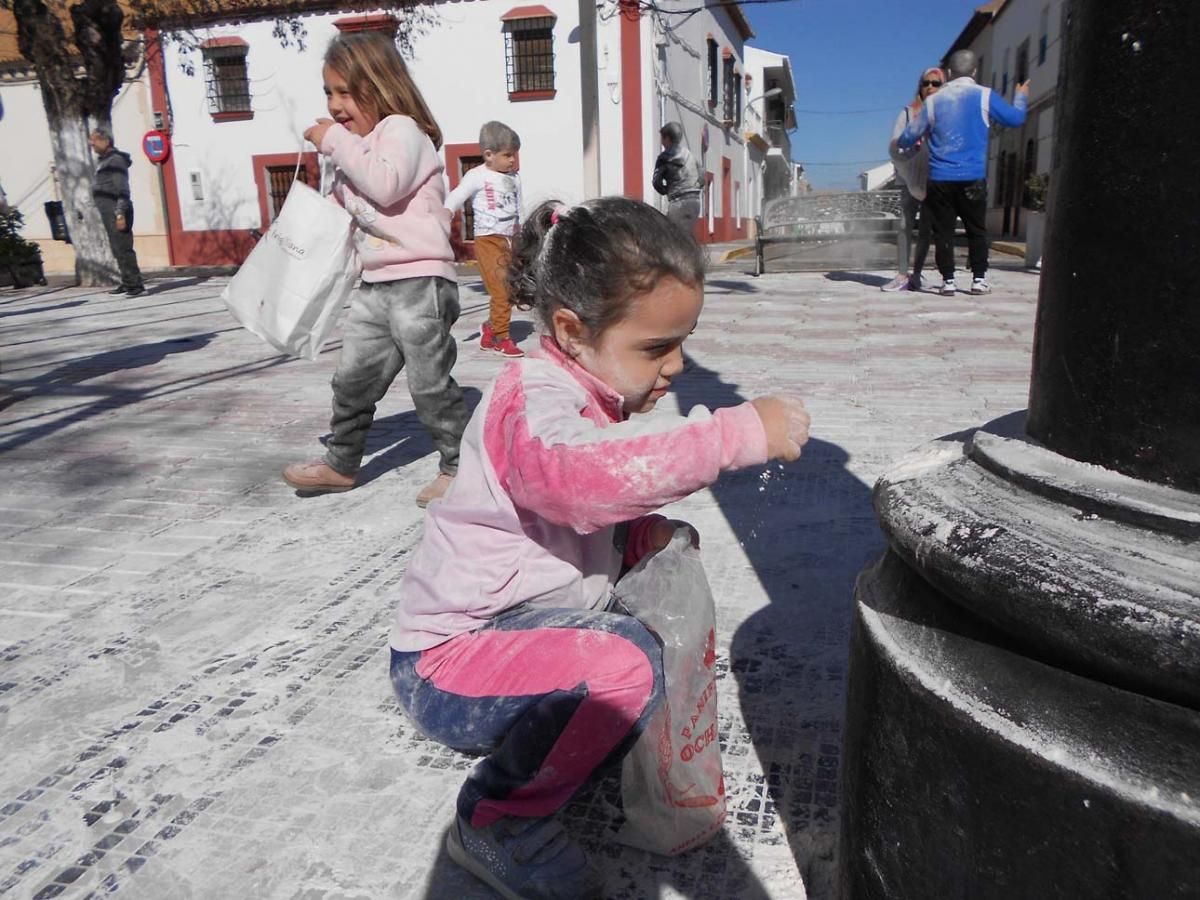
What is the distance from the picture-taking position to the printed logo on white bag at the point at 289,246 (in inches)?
123

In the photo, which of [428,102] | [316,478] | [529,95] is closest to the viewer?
[316,478]

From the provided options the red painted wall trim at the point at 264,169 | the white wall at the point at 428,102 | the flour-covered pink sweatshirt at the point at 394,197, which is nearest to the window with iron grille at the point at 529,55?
the white wall at the point at 428,102

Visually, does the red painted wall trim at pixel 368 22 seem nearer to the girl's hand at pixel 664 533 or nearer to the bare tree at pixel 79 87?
the bare tree at pixel 79 87

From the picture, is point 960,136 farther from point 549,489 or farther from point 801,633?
point 549,489

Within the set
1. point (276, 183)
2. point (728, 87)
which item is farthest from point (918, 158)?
point (728, 87)

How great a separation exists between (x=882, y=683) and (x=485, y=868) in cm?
74

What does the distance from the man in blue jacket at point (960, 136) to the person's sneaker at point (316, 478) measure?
255 inches

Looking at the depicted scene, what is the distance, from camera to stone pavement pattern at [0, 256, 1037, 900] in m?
1.53

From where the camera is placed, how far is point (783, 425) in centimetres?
132

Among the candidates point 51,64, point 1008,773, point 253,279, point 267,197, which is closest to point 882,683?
point 1008,773

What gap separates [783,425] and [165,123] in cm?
2523

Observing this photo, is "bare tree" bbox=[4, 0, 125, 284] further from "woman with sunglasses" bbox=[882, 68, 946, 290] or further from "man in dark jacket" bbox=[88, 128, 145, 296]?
"woman with sunglasses" bbox=[882, 68, 946, 290]

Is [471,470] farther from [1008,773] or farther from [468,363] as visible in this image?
[468,363]

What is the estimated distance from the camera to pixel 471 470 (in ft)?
5.05
